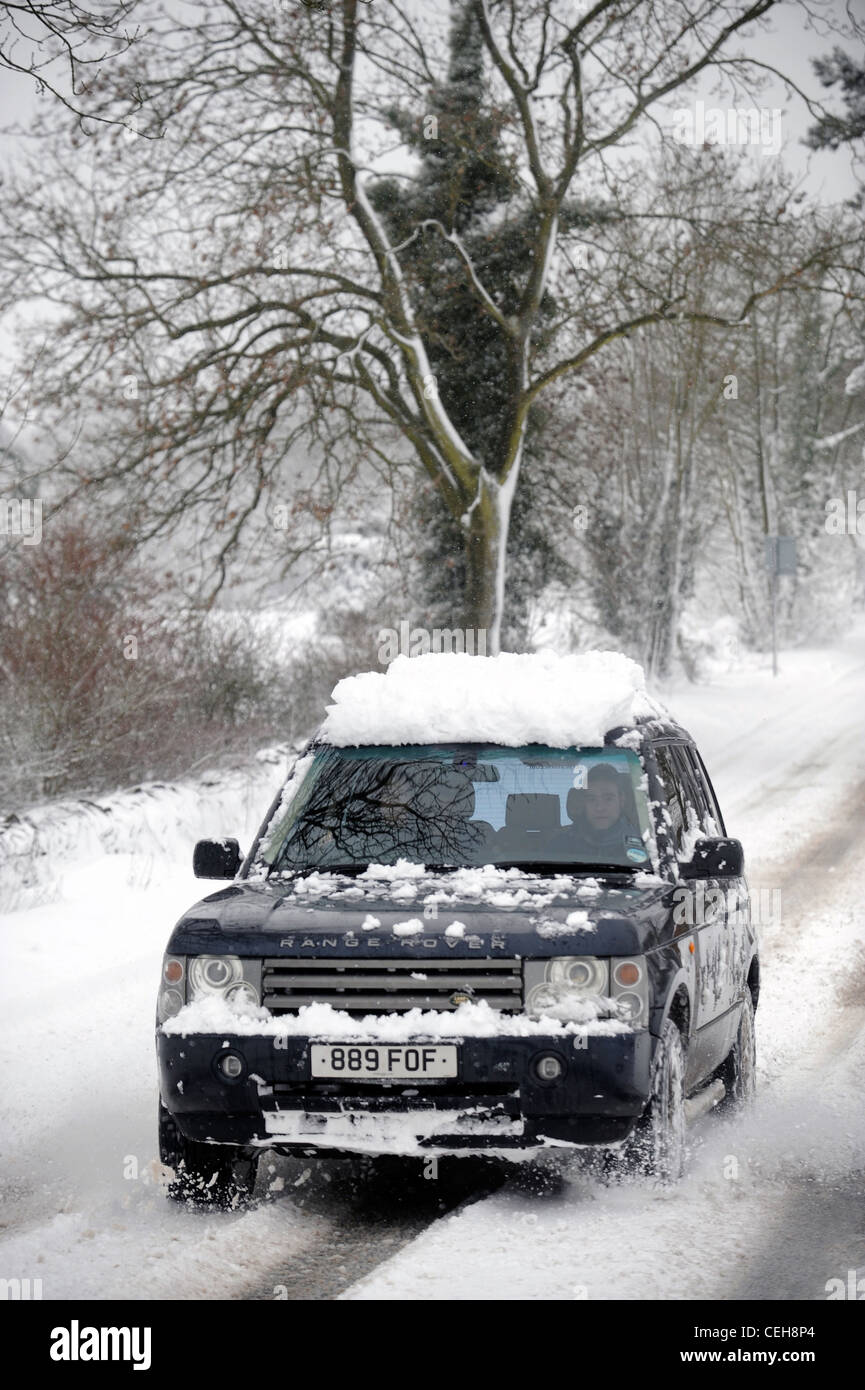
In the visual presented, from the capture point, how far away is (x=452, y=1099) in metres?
4.88

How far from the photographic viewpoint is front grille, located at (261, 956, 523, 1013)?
4.95m

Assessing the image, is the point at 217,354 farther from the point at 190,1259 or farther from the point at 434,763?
the point at 190,1259

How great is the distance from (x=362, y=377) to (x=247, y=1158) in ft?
54.5

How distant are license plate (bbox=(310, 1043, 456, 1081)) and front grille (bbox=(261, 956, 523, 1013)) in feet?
0.43

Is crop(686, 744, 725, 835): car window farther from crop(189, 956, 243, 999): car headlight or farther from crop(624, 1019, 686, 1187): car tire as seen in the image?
crop(189, 956, 243, 999): car headlight

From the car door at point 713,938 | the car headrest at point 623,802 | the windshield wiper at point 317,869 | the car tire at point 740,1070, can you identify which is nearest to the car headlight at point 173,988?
the windshield wiper at point 317,869

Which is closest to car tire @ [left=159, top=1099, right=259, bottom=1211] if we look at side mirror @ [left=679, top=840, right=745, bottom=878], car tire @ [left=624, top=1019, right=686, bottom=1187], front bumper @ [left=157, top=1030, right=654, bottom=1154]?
front bumper @ [left=157, top=1030, right=654, bottom=1154]

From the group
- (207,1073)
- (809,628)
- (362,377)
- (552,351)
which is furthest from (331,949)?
(809,628)

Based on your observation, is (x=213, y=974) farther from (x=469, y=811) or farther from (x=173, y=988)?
(x=469, y=811)

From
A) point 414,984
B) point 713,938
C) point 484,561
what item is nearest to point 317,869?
point 414,984

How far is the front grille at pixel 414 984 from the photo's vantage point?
16.3 ft

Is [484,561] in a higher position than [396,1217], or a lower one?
higher

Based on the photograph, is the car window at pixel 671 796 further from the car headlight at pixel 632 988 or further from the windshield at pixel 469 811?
the car headlight at pixel 632 988

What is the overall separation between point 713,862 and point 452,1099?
5.22ft
